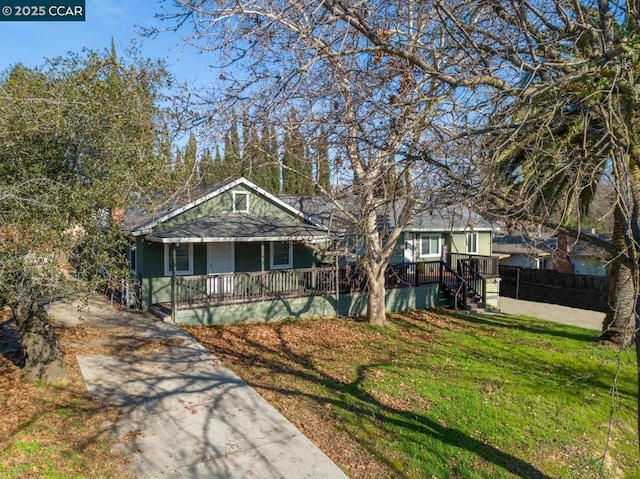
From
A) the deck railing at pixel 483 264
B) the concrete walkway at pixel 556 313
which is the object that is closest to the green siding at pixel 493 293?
the concrete walkway at pixel 556 313

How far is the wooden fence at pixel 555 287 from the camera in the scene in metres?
23.2

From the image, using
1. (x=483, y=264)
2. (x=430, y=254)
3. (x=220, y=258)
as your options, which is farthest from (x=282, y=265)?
(x=483, y=264)

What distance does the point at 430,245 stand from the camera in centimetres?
2233

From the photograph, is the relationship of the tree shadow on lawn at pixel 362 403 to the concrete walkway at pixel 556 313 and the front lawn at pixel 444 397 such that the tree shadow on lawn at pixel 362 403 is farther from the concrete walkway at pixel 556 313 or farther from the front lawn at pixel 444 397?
the concrete walkway at pixel 556 313

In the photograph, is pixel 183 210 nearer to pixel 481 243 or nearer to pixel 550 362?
pixel 550 362

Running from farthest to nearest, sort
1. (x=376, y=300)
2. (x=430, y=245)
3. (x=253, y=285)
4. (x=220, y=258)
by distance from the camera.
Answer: (x=430, y=245)
(x=220, y=258)
(x=253, y=285)
(x=376, y=300)

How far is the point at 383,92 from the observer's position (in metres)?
5.86

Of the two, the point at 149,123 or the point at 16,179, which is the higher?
the point at 149,123

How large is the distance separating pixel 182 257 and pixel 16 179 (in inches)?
367

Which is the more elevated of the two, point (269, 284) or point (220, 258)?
point (220, 258)

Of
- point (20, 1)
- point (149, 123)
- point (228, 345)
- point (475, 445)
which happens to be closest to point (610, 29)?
point (475, 445)

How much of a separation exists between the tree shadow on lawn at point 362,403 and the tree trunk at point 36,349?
330 cm

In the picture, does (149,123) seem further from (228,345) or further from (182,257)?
(182,257)

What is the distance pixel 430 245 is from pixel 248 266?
10.6 m
